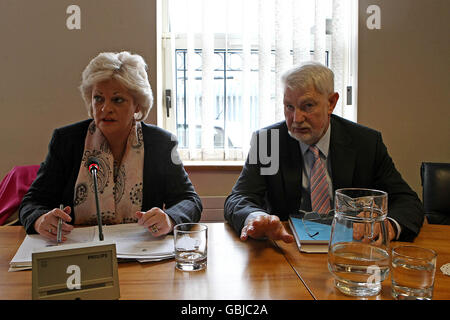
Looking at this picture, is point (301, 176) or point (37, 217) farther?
point (301, 176)

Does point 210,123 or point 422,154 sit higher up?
point 210,123

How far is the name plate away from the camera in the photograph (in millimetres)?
775

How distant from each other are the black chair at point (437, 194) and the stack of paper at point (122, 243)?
115 centimetres

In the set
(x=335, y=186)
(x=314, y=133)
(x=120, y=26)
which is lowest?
(x=335, y=186)

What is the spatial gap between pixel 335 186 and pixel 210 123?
4.00ft

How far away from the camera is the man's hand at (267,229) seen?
1.11 metres

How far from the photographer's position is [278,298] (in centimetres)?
83

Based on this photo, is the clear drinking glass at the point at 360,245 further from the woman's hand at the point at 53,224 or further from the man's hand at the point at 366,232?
the woman's hand at the point at 53,224

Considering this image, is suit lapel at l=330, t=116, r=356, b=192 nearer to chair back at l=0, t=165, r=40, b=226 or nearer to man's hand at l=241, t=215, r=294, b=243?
man's hand at l=241, t=215, r=294, b=243

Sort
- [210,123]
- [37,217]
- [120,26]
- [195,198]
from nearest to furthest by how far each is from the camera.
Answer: [37,217] < [195,198] < [120,26] < [210,123]

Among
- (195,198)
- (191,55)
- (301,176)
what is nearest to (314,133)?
(301,176)

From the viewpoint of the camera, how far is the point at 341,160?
164 centimetres
